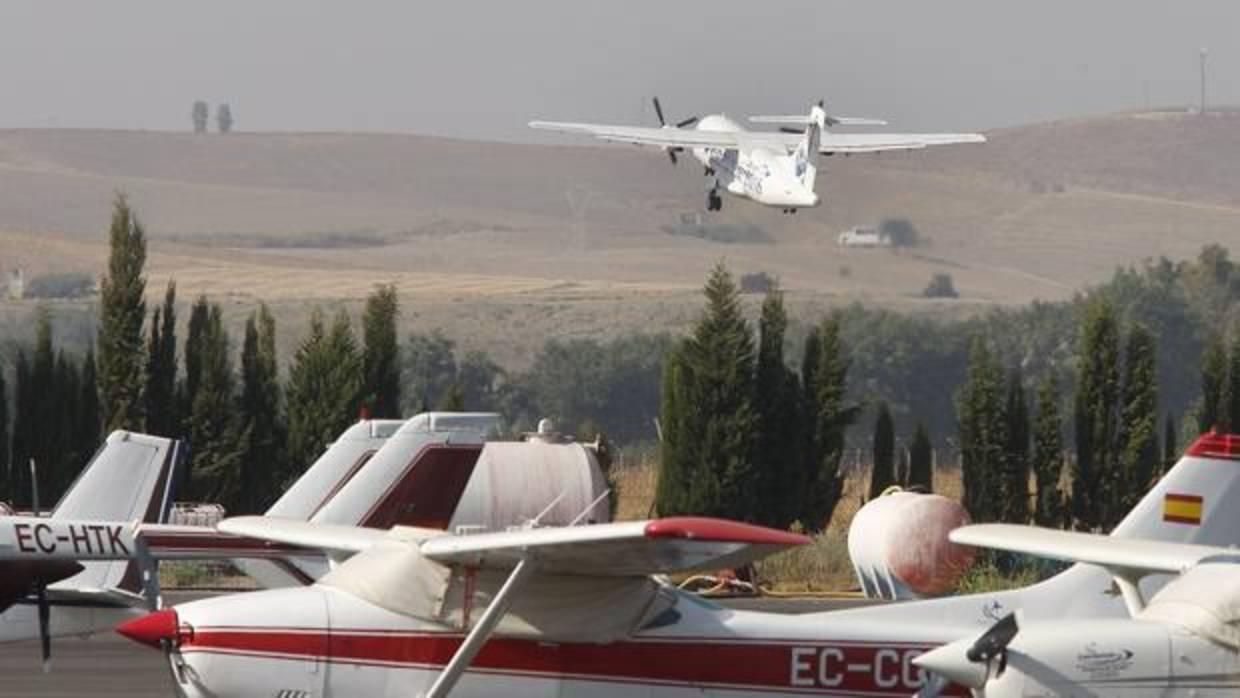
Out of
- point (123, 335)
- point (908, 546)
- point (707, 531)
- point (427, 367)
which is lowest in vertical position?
point (427, 367)

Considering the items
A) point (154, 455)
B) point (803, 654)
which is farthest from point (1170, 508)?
point (154, 455)

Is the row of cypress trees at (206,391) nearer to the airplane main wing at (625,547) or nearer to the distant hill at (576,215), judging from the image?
the airplane main wing at (625,547)

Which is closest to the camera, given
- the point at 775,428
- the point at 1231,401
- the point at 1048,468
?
the point at 775,428

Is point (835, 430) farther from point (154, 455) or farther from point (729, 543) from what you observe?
point (729, 543)

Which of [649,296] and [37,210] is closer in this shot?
[649,296]

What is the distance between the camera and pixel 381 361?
40906mm

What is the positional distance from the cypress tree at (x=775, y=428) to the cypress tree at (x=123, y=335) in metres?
8.28

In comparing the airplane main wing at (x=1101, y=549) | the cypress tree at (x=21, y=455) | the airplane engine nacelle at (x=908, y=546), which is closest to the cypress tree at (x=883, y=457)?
the cypress tree at (x=21, y=455)

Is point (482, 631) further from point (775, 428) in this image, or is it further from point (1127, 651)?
point (775, 428)

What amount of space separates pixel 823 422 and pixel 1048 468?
3184 millimetres

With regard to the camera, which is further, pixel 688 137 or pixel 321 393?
pixel 688 137

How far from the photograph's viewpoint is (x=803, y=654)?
14.7 meters

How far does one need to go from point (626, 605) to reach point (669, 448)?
2490 centimetres

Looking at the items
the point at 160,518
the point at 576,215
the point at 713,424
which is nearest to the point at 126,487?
the point at 160,518
